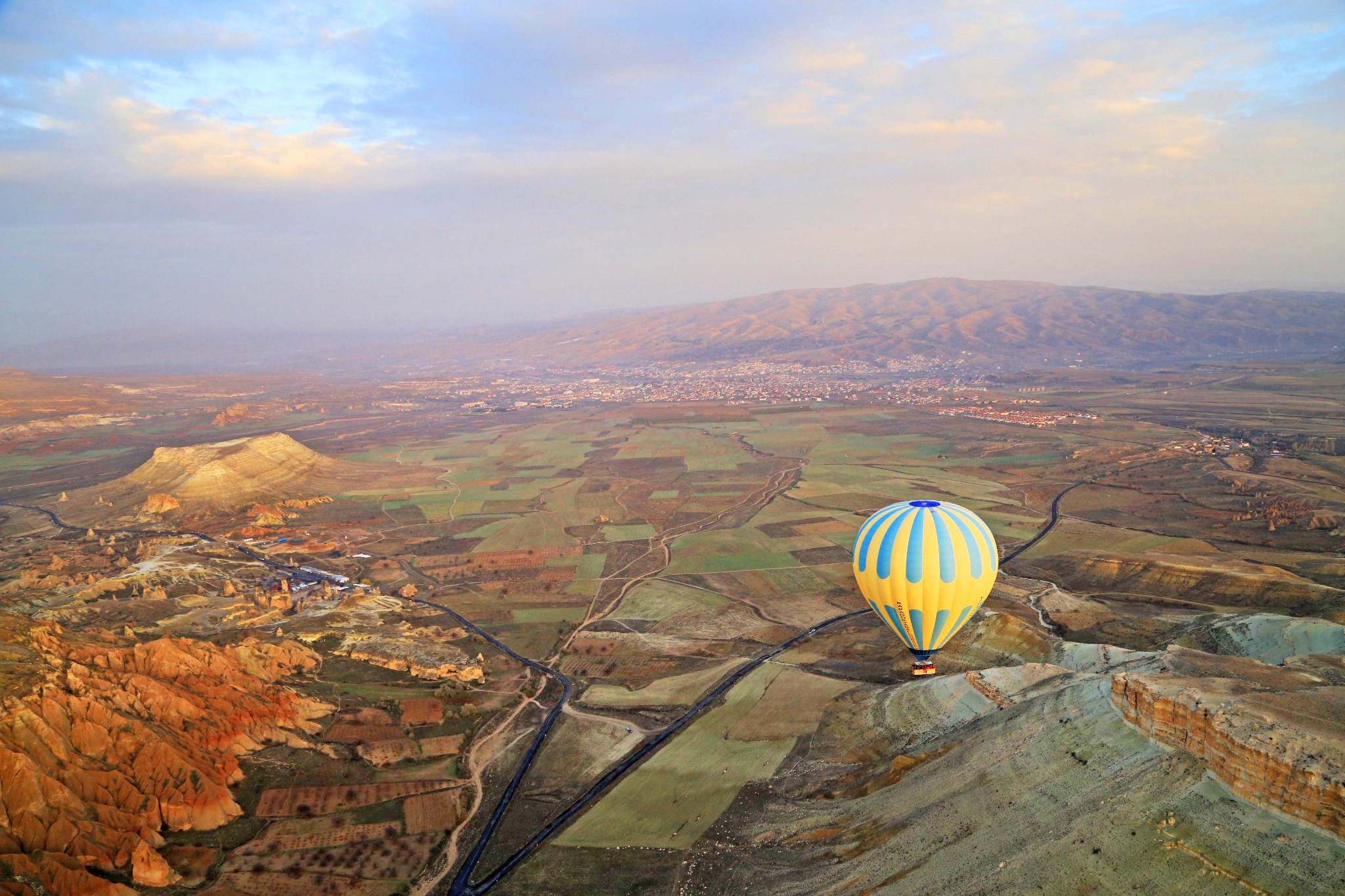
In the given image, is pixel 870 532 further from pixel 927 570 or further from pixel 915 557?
pixel 927 570

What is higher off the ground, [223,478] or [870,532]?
[870,532]

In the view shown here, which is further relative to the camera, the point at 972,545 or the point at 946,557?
the point at 972,545

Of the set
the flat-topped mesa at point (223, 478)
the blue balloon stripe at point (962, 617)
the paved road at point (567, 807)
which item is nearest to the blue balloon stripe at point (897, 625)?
the blue balloon stripe at point (962, 617)

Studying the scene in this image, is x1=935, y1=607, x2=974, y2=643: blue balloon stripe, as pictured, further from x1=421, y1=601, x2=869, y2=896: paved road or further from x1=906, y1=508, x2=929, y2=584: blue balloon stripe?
x1=421, y1=601, x2=869, y2=896: paved road

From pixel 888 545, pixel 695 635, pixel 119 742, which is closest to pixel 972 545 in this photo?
pixel 888 545

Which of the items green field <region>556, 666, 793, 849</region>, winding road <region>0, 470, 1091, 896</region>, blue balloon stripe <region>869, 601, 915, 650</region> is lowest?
winding road <region>0, 470, 1091, 896</region>

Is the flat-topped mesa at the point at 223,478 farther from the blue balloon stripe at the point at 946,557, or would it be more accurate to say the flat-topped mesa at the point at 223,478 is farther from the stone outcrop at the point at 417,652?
the blue balloon stripe at the point at 946,557

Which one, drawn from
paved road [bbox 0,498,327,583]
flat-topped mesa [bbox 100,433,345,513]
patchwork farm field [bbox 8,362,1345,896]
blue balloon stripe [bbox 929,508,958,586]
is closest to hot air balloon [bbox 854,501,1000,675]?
blue balloon stripe [bbox 929,508,958,586]
